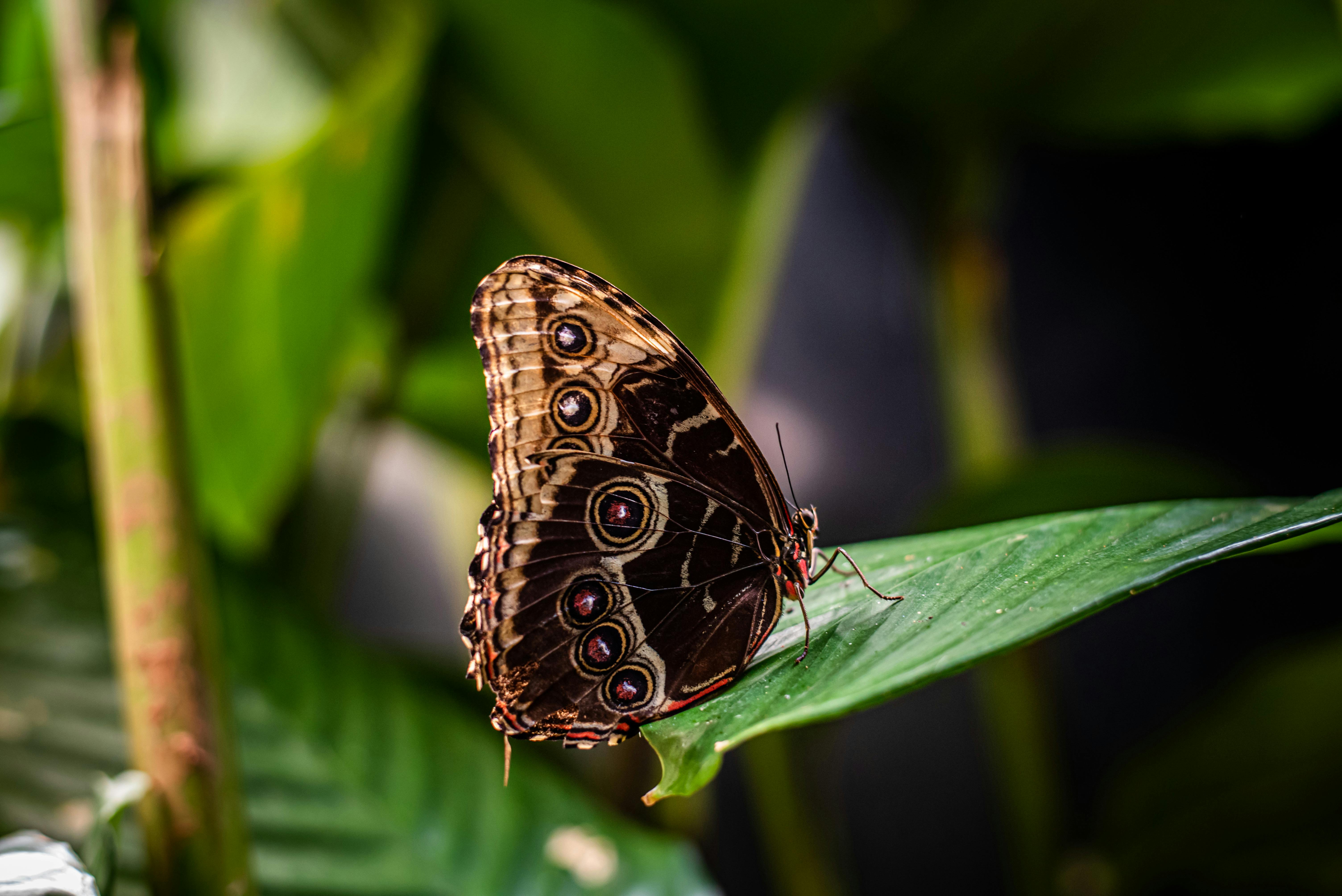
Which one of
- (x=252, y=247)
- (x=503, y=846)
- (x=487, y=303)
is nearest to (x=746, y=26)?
(x=252, y=247)

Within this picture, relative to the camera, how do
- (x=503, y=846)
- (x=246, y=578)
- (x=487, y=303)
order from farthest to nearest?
(x=246, y=578) < (x=503, y=846) < (x=487, y=303)

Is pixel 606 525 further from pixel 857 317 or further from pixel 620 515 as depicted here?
pixel 857 317

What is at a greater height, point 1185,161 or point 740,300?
point 1185,161

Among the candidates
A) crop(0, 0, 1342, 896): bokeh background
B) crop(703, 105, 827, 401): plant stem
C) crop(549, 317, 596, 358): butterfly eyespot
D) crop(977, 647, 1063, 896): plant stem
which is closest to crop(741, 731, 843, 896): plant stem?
crop(0, 0, 1342, 896): bokeh background

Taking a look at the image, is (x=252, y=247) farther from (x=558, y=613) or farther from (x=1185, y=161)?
(x=1185, y=161)

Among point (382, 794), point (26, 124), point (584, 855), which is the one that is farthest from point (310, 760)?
point (26, 124)

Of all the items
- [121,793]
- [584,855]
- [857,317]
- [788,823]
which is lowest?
[788,823]
